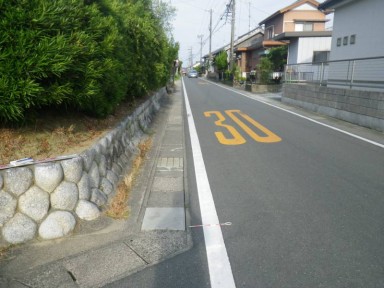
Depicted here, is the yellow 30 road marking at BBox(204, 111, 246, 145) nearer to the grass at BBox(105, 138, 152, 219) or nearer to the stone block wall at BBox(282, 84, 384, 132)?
the grass at BBox(105, 138, 152, 219)

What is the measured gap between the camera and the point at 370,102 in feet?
29.5

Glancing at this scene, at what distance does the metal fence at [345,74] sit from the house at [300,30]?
8.10 m

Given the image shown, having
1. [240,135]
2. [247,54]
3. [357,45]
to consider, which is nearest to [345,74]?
[357,45]

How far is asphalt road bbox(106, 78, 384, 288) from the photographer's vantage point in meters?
2.65

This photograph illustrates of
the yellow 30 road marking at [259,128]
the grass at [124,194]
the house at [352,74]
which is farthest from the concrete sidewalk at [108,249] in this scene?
the house at [352,74]

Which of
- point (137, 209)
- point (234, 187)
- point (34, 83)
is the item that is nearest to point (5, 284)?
point (137, 209)

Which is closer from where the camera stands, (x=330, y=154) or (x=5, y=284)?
(x=5, y=284)

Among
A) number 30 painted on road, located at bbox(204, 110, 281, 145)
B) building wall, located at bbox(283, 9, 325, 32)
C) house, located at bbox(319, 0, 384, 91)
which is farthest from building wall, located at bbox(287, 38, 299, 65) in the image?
number 30 painted on road, located at bbox(204, 110, 281, 145)

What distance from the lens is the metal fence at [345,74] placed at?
1014 centimetres

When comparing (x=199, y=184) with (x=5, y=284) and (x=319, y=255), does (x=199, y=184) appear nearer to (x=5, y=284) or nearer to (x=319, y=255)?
(x=319, y=255)

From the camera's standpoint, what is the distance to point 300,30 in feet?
114

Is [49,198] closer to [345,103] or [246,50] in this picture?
[345,103]

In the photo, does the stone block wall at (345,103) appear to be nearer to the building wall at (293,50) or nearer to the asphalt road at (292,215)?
the asphalt road at (292,215)

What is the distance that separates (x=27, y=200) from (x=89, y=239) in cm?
73
